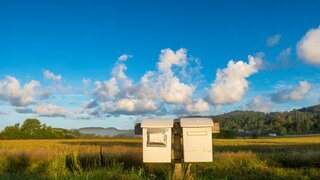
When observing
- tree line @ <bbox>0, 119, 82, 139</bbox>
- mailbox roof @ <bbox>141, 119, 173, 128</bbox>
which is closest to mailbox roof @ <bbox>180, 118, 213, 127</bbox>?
mailbox roof @ <bbox>141, 119, 173, 128</bbox>

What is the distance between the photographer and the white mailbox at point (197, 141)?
8.59 metres

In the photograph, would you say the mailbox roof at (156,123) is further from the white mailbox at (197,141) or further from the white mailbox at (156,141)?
the white mailbox at (197,141)

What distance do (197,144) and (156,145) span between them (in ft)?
2.66

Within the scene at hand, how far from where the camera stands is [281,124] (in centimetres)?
14850

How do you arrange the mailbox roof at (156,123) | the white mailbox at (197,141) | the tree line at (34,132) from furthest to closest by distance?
the tree line at (34,132) → the mailbox roof at (156,123) → the white mailbox at (197,141)

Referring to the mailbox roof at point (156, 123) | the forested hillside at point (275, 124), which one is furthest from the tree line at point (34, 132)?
the mailbox roof at point (156, 123)

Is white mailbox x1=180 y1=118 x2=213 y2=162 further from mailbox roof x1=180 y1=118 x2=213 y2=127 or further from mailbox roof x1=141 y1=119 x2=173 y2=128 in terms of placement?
mailbox roof x1=141 y1=119 x2=173 y2=128

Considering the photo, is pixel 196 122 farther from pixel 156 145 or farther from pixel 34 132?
pixel 34 132

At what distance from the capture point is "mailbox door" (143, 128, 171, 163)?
341 inches

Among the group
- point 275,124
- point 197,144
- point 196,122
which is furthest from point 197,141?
point 275,124

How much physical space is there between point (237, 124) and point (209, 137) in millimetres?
161030

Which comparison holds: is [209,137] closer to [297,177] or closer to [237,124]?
[297,177]

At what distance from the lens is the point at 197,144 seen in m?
8.62

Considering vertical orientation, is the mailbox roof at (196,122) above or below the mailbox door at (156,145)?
above
